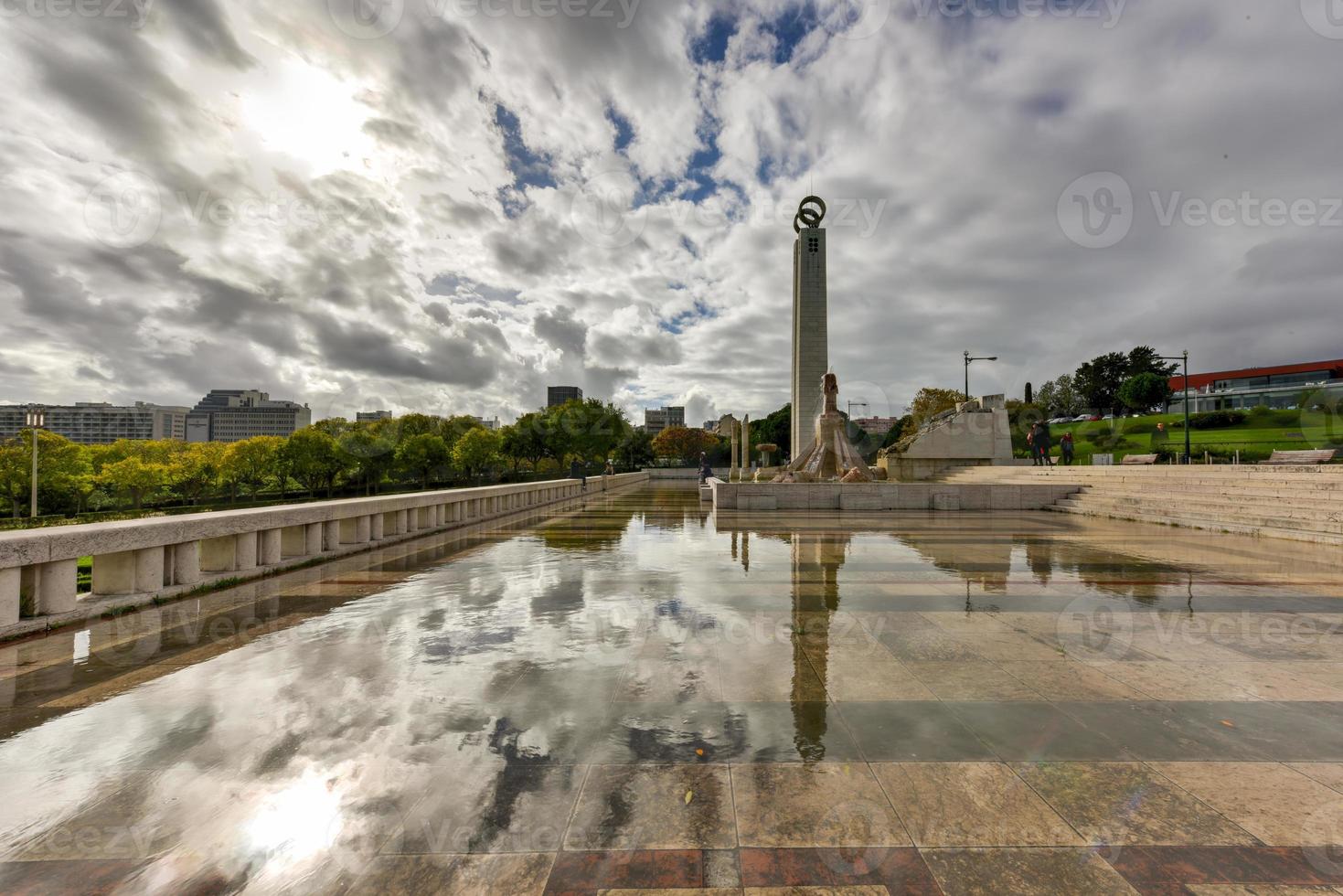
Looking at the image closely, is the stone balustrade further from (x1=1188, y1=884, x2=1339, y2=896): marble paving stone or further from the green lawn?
the green lawn

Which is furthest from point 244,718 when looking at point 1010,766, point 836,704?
point 1010,766

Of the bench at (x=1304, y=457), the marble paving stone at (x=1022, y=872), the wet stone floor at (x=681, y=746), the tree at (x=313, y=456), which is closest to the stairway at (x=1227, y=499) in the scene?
the wet stone floor at (x=681, y=746)

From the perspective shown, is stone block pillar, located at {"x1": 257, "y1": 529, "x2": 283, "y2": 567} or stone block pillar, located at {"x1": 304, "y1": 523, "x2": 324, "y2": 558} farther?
stone block pillar, located at {"x1": 304, "y1": 523, "x2": 324, "y2": 558}

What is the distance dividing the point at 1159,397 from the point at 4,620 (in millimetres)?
99137

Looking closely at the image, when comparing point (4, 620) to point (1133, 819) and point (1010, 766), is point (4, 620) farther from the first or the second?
point (1133, 819)

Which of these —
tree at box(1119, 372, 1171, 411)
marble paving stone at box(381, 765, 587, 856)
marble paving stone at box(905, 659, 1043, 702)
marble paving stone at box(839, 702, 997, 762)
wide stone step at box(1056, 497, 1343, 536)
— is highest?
tree at box(1119, 372, 1171, 411)

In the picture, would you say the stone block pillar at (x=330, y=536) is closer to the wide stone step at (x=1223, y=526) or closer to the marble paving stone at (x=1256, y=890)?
the marble paving stone at (x=1256, y=890)

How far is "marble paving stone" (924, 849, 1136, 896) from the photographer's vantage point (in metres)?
2.23

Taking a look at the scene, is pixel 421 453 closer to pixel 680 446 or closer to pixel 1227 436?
pixel 680 446

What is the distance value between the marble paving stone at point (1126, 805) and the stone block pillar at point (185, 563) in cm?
859

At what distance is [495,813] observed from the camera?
270 cm

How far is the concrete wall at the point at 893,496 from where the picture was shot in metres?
19.2

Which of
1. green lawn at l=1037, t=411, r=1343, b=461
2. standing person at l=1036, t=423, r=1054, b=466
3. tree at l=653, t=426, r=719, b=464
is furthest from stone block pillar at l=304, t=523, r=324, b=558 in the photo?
tree at l=653, t=426, r=719, b=464

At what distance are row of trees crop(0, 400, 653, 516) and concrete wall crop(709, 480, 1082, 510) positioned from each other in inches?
1428
